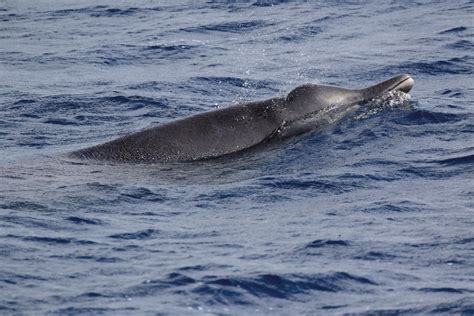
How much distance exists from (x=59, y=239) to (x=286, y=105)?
19.9 ft

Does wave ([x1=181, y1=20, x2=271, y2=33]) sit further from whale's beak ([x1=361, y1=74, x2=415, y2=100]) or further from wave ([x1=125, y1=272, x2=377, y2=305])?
wave ([x1=125, y1=272, x2=377, y2=305])

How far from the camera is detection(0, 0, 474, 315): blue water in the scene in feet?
37.2

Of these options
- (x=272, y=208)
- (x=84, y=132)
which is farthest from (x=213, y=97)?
(x=272, y=208)

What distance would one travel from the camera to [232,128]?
1745 centimetres

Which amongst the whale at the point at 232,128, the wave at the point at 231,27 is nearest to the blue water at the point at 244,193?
the whale at the point at 232,128

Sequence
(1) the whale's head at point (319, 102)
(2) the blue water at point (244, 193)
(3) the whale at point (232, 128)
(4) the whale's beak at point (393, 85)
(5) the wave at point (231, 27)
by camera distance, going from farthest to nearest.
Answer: (5) the wave at point (231, 27)
(4) the whale's beak at point (393, 85)
(1) the whale's head at point (319, 102)
(3) the whale at point (232, 128)
(2) the blue water at point (244, 193)

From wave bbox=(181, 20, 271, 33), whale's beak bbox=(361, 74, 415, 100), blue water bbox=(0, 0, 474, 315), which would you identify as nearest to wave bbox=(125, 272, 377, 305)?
blue water bbox=(0, 0, 474, 315)

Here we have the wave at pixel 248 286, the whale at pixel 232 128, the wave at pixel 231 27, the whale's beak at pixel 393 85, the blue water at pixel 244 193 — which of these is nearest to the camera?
the wave at pixel 248 286

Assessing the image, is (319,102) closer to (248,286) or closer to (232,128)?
(232,128)

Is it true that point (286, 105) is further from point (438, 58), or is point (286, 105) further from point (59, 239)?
point (438, 58)

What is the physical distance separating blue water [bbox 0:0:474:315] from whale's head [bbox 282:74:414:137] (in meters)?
0.31

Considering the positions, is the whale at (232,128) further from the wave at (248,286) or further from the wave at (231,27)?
the wave at (231,27)

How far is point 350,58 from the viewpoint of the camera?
2647 centimetres

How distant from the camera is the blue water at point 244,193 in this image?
1133 centimetres
